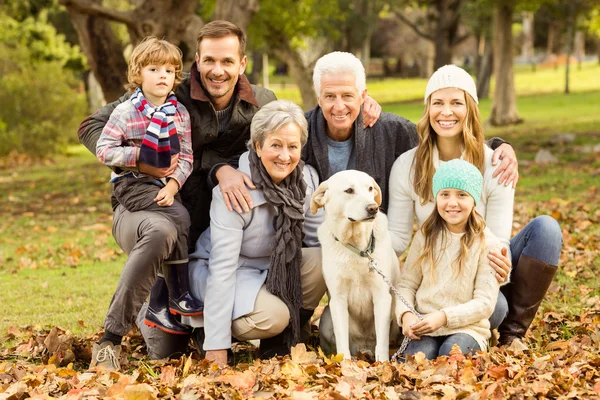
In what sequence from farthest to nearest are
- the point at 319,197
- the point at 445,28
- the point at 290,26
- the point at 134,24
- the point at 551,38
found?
the point at 551,38
the point at 445,28
the point at 290,26
the point at 134,24
the point at 319,197

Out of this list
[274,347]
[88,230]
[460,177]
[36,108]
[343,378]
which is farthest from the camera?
[36,108]

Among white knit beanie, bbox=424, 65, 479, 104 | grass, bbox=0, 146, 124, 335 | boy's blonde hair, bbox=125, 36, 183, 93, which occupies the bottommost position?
grass, bbox=0, 146, 124, 335

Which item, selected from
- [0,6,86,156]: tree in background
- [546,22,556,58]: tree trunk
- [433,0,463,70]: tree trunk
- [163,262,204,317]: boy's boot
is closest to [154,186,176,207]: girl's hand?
[163,262,204,317]: boy's boot

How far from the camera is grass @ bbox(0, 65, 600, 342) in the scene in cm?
739

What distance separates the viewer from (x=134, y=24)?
14.0m

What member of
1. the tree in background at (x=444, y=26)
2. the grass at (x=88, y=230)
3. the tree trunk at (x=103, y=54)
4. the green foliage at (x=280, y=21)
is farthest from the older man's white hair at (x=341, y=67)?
the tree in background at (x=444, y=26)

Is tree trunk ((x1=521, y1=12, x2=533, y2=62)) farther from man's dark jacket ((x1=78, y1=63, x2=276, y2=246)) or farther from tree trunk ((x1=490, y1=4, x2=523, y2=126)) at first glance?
man's dark jacket ((x1=78, y1=63, x2=276, y2=246))

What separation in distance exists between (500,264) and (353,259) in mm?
929

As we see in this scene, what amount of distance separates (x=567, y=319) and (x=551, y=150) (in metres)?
13.0

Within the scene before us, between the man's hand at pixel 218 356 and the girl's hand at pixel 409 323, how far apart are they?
123cm

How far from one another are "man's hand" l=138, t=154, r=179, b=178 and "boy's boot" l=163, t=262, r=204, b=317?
2.12 feet

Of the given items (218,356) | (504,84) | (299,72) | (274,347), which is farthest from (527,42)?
(218,356)

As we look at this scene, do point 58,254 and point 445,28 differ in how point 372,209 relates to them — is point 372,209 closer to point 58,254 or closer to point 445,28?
point 58,254

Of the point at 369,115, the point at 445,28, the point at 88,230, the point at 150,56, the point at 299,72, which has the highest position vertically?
the point at 445,28
